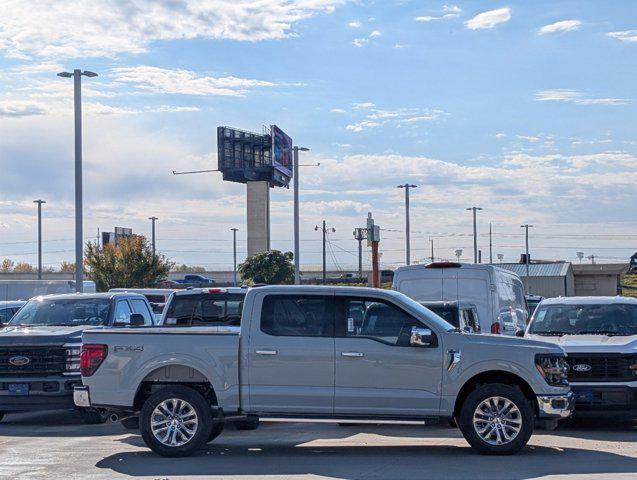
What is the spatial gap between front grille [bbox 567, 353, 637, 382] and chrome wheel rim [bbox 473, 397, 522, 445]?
9.98 feet

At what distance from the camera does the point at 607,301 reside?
658 inches

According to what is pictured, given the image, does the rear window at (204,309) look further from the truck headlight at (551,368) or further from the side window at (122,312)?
the truck headlight at (551,368)

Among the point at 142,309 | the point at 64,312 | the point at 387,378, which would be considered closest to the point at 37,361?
the point at 64,312

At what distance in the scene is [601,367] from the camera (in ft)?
47.2

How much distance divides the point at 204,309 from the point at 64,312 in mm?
3632

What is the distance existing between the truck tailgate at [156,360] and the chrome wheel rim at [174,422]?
348 mm

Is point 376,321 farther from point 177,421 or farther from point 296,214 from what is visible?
point 296,214

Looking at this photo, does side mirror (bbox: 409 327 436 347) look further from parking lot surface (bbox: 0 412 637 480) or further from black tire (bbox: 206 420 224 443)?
black tire (bbox: 206 420 224 443)

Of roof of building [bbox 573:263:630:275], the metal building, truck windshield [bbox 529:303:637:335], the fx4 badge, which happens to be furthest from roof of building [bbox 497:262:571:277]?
the fx4 badge

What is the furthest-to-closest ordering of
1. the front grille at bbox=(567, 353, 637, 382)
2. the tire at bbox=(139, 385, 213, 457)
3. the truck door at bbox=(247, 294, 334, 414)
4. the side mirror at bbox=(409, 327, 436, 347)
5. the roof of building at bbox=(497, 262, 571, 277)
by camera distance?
1. the roof of building at bbox=(497, 262, 571, 277)
2. the front grille at bbox=(567, 353, 637, 382)
3. the tire at bbox=(139, 385, 213, 457)
4. the truck door at bbox=(247, 294, 334, 414)
5. the side mirror at bbox=(409, 327, 436, 347)

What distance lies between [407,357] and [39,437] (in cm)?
588

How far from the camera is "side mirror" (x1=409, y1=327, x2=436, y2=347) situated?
11.6 m

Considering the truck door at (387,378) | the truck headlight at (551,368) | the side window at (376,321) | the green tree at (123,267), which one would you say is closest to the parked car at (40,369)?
the side window at (376,321)

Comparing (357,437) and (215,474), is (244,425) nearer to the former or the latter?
(357,437)
